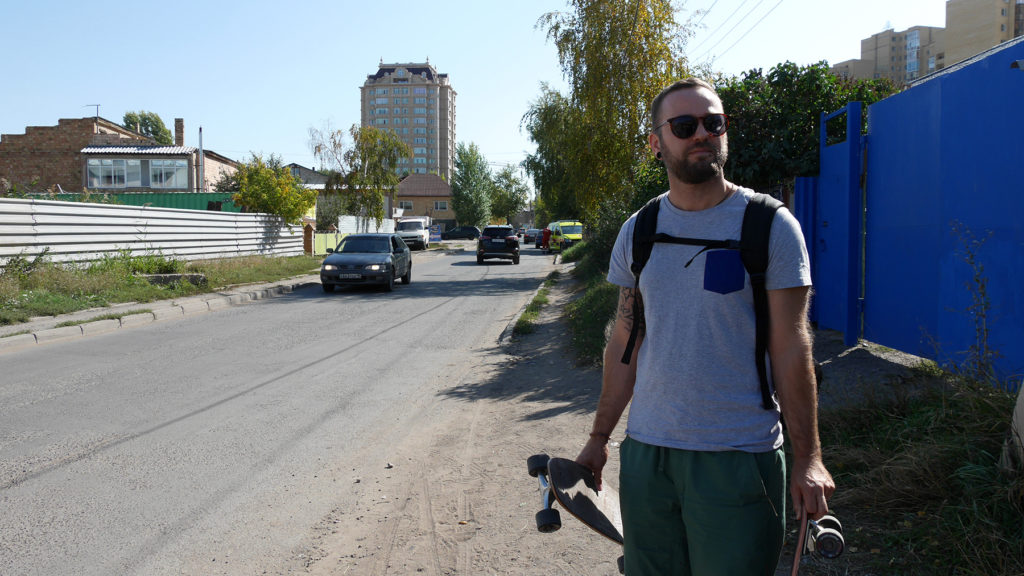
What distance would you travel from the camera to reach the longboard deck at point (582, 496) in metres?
2.29

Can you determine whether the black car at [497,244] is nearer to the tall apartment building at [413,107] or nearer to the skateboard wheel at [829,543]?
the skateboard wheel at [829,543]

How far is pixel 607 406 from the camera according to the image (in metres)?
2.42

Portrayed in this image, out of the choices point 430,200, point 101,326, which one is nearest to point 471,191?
point 430,200

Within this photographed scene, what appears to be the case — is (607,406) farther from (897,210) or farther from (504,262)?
(504,262)

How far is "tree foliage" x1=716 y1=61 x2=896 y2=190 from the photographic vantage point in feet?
30.9

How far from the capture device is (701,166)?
7.09 ft

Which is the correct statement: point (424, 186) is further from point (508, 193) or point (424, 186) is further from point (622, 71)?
point (622, 71)

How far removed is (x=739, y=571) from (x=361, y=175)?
141 ft

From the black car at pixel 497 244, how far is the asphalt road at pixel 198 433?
20418mm

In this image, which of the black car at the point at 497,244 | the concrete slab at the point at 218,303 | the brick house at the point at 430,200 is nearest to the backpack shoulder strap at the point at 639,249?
the concrete slab at the point at 218,303

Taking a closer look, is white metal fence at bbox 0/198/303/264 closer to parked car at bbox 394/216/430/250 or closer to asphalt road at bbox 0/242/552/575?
asphalt road at bbox 0/242/552/575

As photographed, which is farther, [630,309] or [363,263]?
[363,263]

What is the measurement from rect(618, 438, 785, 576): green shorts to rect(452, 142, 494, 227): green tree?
293ft

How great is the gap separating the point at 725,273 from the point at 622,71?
17184 mm
